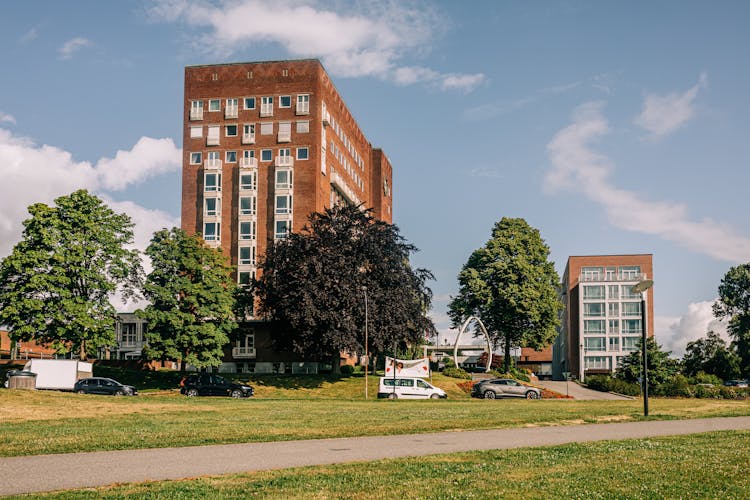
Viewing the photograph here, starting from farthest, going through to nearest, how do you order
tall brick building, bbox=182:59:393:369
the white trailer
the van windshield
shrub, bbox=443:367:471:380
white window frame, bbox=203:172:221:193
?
white window frame, bbox=203:172:221:193, tall brick building, bbox=182:59:393:369, shrub, bbox=443:367:471:380, the white trailer, the van windshield

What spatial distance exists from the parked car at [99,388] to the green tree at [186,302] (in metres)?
10.4

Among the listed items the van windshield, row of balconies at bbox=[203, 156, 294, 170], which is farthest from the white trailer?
row of balconies at bbox=[203, 156, 294, 170]

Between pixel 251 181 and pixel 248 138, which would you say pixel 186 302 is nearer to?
pixel 251 181

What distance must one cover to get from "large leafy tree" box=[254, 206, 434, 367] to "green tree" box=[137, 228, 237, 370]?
4.72 meters

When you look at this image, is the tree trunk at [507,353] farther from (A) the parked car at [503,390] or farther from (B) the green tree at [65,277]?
(B) the green tree at [65,277]

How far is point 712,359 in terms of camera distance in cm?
9925

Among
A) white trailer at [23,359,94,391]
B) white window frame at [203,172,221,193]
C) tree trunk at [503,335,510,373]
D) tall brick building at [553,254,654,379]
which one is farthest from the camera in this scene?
tall brick building at [553,254,654,379]

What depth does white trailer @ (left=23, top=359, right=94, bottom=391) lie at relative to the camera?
54219 mm

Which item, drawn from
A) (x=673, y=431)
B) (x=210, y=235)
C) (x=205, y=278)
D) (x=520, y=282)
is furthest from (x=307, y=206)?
(x=673, y=431)

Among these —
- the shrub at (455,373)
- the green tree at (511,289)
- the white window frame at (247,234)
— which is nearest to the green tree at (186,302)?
the white window frame at (247,234)

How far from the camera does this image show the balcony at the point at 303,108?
282 ft

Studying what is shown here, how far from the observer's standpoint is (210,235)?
84375mm

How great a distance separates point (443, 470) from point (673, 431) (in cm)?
1271

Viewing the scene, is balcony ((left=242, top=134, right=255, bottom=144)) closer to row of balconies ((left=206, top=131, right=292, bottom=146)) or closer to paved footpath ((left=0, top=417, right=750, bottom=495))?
row of balconies ((left=206, top=131, right=292, bottom=146))
